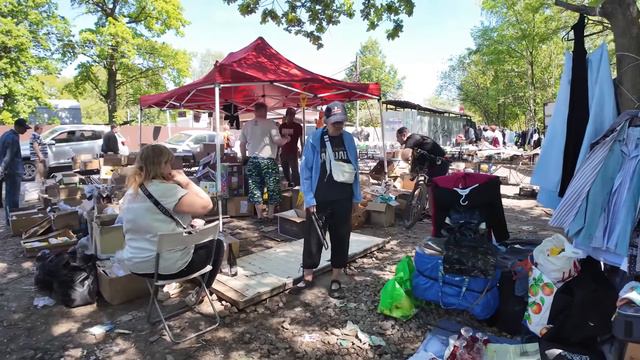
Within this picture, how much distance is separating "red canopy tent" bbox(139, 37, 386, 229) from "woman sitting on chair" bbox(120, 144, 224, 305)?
196 centimetres

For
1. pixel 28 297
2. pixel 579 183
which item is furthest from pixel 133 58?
pixel 579 183

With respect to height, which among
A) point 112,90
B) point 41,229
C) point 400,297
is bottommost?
point 400,297

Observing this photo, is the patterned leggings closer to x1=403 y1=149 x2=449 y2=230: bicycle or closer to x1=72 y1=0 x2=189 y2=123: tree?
x1=403 y1=149 x2=449 y2=230: bicycle

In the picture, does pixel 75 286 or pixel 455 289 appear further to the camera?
pixel 75 286

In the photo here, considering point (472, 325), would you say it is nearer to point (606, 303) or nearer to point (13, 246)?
point (606, 303)

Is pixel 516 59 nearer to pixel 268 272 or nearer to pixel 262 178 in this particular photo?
pixel 262 178

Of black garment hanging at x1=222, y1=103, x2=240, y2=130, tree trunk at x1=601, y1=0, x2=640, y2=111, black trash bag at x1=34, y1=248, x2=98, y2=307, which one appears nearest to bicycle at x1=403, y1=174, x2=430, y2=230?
tree trunk at x1=601, y1=0, x2=640, y2=111

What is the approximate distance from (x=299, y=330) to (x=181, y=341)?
92cm

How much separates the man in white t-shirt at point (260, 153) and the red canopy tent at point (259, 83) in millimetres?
643

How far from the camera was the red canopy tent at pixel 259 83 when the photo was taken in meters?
5.18

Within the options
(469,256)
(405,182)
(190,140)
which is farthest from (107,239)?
(190,140)

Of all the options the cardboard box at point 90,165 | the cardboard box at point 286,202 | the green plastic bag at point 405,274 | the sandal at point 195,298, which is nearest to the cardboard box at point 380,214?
the cardboard box at point 286,202

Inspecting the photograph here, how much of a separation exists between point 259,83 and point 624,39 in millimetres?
3888

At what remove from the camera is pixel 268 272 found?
165 inches
